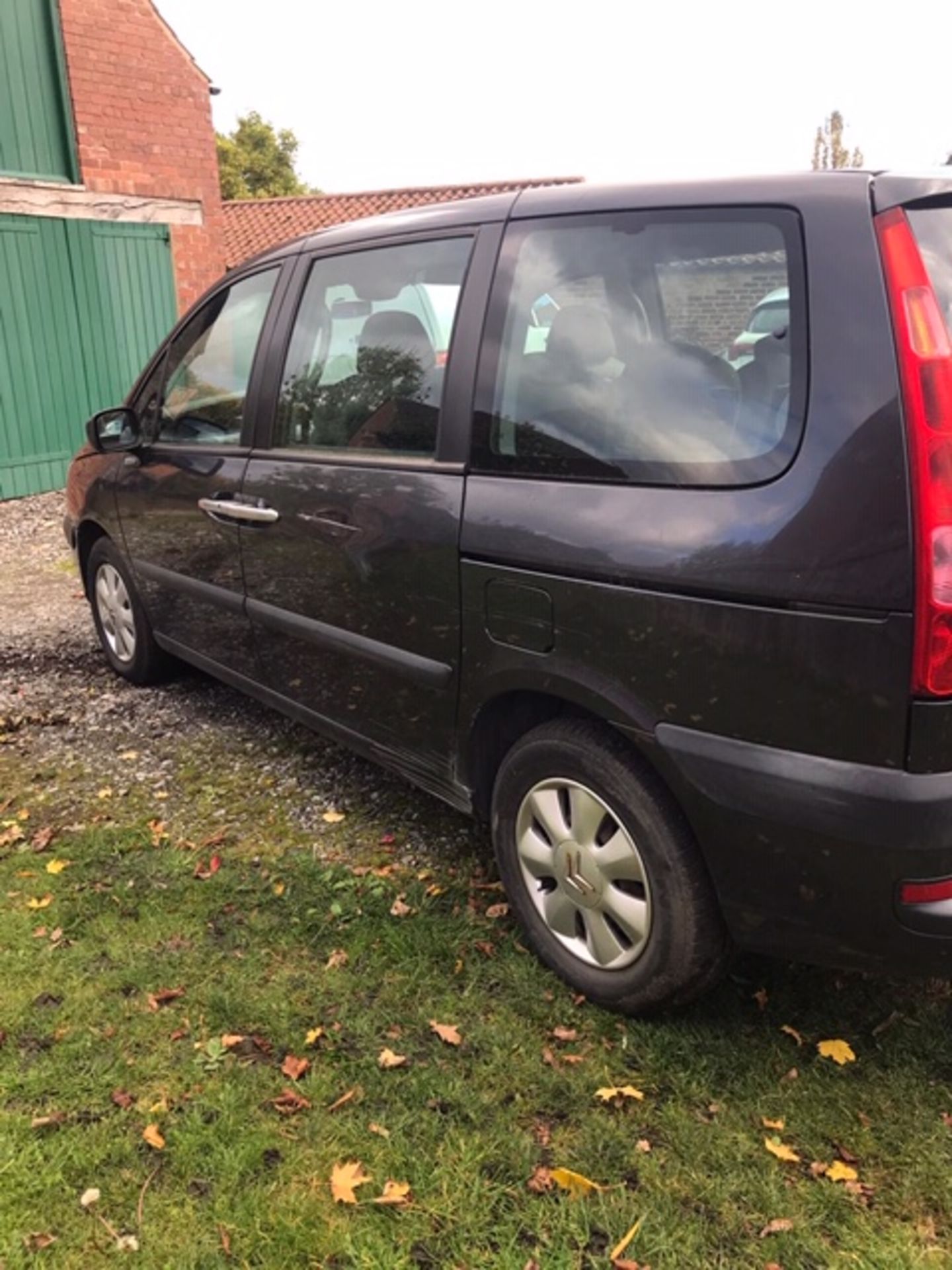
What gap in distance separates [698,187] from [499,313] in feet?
1.93

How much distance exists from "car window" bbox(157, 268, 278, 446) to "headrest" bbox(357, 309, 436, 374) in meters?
0.62

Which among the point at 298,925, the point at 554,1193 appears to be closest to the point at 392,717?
the point at 298,925

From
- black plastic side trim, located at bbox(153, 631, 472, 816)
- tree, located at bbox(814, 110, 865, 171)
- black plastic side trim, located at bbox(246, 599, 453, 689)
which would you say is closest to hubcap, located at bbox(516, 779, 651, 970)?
black plastic side trim, located at bbox(153, 631, 472, 816)

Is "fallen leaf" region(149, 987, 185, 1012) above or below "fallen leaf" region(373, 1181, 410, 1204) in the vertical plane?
above

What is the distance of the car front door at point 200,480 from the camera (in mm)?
3639

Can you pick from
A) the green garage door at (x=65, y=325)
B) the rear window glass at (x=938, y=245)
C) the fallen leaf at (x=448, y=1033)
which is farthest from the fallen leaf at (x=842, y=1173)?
the green garage door at (x=65, y=325)

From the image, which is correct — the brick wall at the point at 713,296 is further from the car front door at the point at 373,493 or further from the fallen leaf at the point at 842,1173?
the fallen leaf at the point at 842,1173

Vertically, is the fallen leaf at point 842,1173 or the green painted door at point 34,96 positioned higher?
the green painted door at point 34,96

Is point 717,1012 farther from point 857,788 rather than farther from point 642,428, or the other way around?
point 642,428

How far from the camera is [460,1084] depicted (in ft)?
7.63

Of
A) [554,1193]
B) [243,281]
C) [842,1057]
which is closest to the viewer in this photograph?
[554,1193]

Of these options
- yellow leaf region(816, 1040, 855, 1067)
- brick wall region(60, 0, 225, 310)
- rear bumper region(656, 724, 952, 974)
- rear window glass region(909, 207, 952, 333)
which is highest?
brick wall region(60, 0, 225, 310)

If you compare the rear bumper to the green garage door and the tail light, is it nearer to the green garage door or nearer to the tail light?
the tail light

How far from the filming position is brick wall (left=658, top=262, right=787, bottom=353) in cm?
A: 207
